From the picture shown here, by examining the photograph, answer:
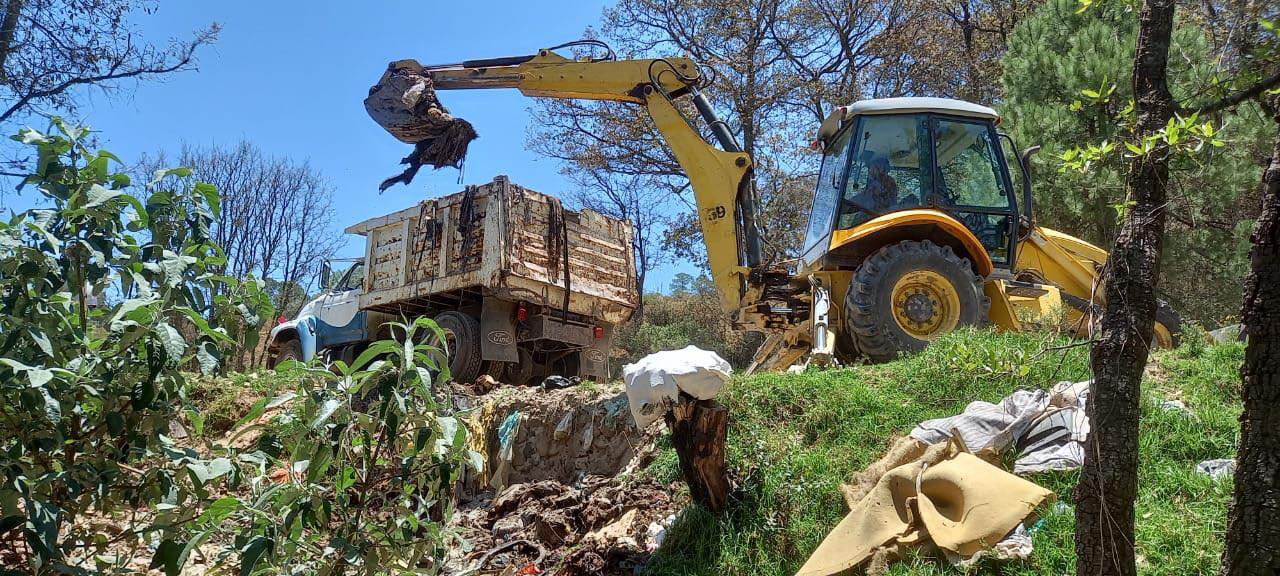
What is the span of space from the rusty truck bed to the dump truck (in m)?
0.01

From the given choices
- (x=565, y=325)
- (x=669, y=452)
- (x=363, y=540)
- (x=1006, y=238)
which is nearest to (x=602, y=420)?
(x=669, y=452)

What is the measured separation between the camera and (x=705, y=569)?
548 centimetres

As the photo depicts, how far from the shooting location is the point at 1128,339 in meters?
3.12

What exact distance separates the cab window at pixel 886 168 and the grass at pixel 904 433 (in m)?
1.99

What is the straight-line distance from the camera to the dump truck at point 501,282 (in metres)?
11.0

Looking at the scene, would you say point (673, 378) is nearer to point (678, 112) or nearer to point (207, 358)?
point (207, 358)

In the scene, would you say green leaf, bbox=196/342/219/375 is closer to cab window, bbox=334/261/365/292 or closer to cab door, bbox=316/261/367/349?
cab door, bbox=316/261/367/349

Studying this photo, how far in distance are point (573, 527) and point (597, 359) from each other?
574 cm

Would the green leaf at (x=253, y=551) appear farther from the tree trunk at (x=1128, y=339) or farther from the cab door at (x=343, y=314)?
the cab door at (x=343, y=314)

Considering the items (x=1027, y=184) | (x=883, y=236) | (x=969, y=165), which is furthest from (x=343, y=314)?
(x=1027, y=184)

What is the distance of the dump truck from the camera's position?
432 inches

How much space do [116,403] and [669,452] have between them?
4.42 m

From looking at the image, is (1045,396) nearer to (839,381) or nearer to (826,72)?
(839,381)

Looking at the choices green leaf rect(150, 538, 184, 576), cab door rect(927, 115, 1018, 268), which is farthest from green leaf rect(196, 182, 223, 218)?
cab door rect(927, 115, 1018, 268)
